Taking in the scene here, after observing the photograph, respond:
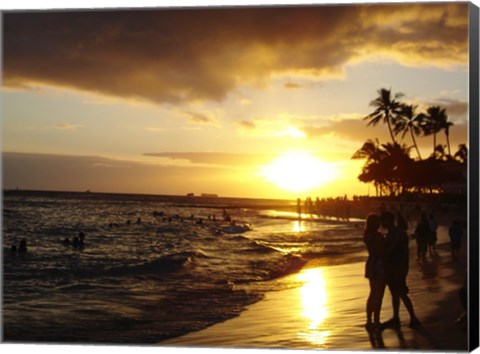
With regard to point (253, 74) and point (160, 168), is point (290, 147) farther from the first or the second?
point (160, 168)

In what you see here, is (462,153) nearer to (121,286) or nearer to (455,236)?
(455,236)

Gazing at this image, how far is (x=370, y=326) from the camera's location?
701 centimetres

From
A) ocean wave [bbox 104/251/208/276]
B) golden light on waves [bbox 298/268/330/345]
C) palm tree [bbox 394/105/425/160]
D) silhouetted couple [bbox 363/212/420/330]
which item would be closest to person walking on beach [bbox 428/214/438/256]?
silhouetted couple [bbox 363/212/420/330]

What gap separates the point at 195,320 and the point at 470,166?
339 centimetres

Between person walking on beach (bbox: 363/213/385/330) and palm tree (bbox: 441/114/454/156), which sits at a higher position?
palm tree (bbox: 441/114/454/156)

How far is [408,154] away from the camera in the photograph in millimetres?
7898

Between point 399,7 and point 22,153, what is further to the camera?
point 22,153

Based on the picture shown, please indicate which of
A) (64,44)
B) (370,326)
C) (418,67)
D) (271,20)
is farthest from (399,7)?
(64,44)

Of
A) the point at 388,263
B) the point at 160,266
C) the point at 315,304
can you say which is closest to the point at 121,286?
the point at 160,266

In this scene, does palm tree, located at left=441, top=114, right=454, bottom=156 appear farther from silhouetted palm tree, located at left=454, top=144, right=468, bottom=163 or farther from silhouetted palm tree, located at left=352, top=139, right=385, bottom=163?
A: silhouetted palm tree, located at left=352, top=139, right=385, bottom=163

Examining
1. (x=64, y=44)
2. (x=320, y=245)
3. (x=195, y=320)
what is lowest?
(x=195, y=320)

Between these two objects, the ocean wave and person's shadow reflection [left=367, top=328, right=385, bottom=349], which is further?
the ocean wave

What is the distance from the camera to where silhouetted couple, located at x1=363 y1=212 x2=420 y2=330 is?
6.71 metres

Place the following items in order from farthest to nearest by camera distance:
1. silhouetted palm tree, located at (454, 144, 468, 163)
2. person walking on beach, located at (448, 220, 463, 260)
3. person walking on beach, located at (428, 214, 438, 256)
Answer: person walking on beach, located at (428, 214, 438, 256) < person walking on beach, located at (448, 220, 463, 260) < silhouetted palm tree, located at (454, 144, 468, 163)
